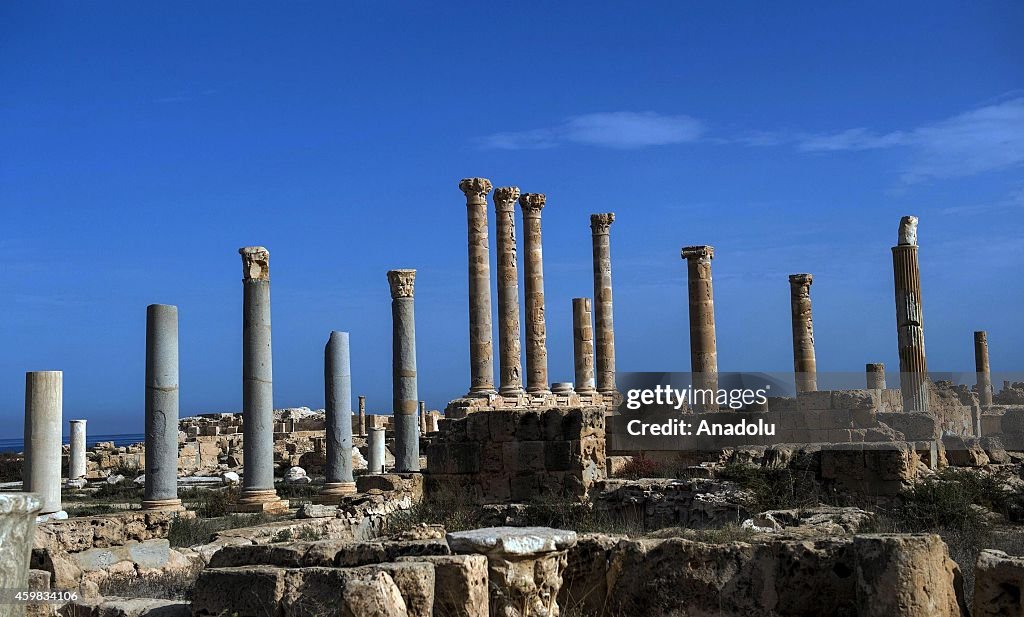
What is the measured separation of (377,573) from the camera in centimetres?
609

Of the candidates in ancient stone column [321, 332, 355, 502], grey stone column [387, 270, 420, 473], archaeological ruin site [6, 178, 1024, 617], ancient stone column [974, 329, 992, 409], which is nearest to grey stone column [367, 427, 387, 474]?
archaeological ruin site [6, 178, 1024, 617]

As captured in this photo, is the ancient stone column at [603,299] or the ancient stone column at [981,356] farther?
the ancient stone column at [981,356]

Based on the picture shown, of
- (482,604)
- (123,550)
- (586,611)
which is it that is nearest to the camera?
(482,604)

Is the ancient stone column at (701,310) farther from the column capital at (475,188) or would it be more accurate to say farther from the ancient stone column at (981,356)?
the ancient stone column at (981,356)

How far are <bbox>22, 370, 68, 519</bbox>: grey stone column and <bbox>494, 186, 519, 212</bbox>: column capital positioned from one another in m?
16.2

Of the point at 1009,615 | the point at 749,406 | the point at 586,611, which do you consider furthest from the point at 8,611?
the point at 749,406

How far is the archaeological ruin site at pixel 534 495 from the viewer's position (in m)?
6.59

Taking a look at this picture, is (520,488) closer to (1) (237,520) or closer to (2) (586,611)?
(1) (237,520)

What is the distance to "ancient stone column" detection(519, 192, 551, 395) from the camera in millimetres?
30250

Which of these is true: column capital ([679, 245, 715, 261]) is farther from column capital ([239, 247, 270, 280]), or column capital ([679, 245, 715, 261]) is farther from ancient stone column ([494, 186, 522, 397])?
column capital ([239, 247, 270, 280])

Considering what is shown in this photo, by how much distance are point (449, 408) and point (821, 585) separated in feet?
67.3

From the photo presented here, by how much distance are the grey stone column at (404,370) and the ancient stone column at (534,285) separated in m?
7.10

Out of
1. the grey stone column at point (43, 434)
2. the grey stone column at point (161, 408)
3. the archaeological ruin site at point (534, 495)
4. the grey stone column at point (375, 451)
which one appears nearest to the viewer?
the archaeological ruin site at point (534, 495)

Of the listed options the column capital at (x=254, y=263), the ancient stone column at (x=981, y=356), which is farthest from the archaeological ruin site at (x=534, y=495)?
the ancient stone column at (x=981, y=356)
